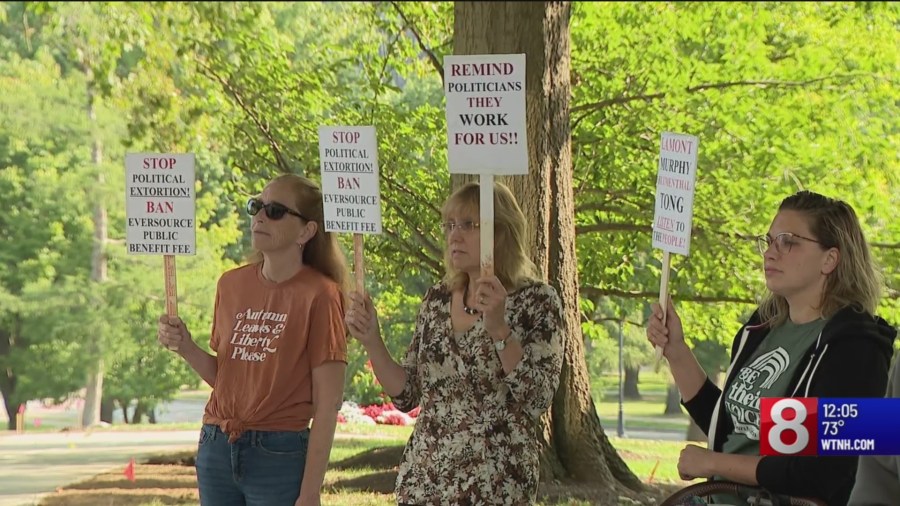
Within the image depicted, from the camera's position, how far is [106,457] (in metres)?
12.6

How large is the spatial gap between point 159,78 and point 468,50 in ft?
25.0

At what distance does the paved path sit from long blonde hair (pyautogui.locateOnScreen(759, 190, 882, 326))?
7.44 m

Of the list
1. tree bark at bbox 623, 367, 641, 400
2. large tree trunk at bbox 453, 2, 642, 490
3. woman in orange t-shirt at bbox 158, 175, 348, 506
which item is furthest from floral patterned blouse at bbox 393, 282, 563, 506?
tree bark at bbox 623, 367, 641, 400

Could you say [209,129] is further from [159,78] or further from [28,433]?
[28,433]

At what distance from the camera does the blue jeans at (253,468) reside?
3646 mm

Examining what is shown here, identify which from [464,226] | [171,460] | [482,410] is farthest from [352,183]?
[171,460]

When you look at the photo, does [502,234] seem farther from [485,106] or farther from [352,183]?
[352,183]

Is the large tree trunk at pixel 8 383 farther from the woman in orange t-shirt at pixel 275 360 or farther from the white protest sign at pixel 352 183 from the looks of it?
the white protest sign at pixel 352 183

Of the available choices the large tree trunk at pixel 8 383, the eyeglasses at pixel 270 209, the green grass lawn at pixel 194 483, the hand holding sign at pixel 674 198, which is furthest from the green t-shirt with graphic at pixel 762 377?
the large tree trunk at pixel 8 383

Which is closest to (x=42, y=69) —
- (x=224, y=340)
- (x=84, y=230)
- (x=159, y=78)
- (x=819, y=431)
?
(x=84, y=230)

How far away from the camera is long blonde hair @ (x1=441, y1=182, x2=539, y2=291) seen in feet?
11.8

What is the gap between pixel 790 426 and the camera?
151cm

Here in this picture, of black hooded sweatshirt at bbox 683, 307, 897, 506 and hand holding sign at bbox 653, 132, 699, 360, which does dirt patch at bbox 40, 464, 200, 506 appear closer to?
hand holding sign at bbox 653, 132, 699, 360

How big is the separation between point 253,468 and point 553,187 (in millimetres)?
4938
